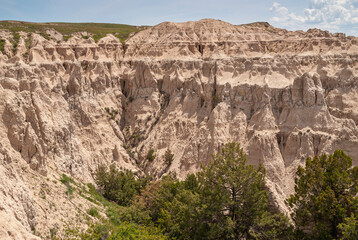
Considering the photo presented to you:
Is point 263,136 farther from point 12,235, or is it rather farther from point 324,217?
point 12,235

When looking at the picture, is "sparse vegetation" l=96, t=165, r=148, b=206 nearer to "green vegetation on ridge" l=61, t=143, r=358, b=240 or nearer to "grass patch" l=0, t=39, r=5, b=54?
"green vegetation on ridge" l=61, t=143, r=358, b=240

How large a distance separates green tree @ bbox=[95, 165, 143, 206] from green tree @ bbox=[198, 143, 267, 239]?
12.9 m

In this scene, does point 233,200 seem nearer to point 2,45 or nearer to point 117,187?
point 117,187

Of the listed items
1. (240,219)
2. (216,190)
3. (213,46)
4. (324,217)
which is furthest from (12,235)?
(213,46)

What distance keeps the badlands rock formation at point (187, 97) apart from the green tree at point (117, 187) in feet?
6.99

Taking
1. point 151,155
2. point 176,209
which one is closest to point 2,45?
point 151,155

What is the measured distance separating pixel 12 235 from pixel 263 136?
30.0 m

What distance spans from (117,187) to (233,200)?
16.0 metres

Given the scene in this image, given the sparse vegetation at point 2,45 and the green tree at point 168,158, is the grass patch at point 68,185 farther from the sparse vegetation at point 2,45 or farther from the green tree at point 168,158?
the sparse vegetation at point 2,45

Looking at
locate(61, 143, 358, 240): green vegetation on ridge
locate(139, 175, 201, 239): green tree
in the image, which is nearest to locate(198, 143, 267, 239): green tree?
locate(61, 143, 358, 240): green vegetation on ridge

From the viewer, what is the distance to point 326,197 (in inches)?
590

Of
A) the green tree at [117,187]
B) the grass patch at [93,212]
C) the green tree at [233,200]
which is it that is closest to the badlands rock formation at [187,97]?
Result: the green tree at [117,187]

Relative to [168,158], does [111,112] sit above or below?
above

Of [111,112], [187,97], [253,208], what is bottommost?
[253,208]
